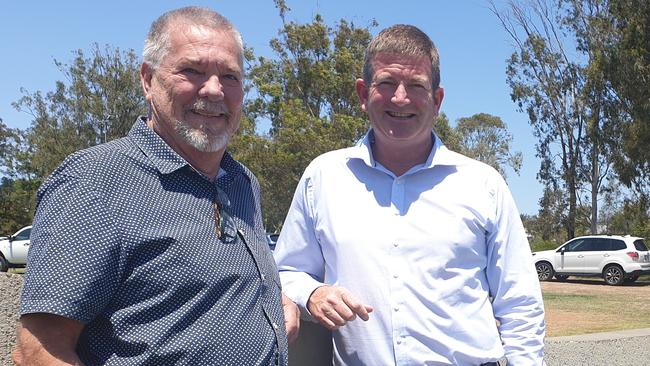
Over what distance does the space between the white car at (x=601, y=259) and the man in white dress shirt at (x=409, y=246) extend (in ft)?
71.3

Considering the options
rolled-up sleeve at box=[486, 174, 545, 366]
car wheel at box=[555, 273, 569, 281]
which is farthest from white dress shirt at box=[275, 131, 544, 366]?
car wheel at box=[555, 273, 569, 281]

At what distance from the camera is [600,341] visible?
28.8ft

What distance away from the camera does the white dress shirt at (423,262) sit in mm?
2570

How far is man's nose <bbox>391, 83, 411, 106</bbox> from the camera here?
2676 millimetres

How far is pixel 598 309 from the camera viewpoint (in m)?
15.6

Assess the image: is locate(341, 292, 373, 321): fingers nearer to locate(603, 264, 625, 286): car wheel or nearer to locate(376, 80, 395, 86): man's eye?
locate(376, 80, 395, 86): man's eye

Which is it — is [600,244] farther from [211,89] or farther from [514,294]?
[211,89]

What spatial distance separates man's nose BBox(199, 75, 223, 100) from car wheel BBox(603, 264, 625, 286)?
22.8m

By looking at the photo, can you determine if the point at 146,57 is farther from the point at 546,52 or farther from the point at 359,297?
the point at 546,52

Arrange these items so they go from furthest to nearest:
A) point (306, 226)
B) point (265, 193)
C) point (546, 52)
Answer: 1. point (546, 52)
2. point (265, 193)
3. point (306, 226)

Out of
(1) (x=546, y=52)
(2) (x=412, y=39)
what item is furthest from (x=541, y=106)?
(2) (x=412, y=39)

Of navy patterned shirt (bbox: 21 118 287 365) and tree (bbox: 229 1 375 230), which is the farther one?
tree (bbox: 229 1 375 230)

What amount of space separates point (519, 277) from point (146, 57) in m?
1.52

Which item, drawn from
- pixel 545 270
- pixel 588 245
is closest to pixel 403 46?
pixel 588 245
